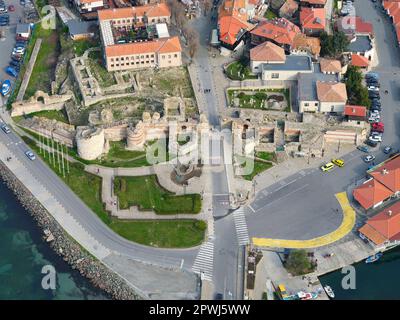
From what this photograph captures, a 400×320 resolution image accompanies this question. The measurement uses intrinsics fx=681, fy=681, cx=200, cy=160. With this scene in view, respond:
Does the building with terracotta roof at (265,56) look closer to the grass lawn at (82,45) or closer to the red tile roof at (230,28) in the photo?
the red tile roof at (230,28)

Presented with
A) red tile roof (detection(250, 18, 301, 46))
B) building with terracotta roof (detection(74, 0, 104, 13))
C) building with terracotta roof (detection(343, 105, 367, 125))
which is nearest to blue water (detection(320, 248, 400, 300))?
building with terracotta roof (detection(343, 105, 367, 125))

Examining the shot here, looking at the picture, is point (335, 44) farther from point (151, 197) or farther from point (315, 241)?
point (151, 197)

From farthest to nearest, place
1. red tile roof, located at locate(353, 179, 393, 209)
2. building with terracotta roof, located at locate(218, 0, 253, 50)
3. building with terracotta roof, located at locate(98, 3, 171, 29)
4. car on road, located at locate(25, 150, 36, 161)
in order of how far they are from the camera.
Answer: building with terracotta roof, located at locate(98, 3, 171, 29)
building with terracotta roof, located at locate(218, 0, 253, 50)
car on road, located at locate(25, 150, 36, 161)
red tile roof, located at locate(353, 179, 393, 209)

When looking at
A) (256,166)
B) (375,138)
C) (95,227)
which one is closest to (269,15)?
(375,138)

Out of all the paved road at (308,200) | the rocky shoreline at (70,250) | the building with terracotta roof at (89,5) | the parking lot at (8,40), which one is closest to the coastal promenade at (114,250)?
the rocky shoreline at (70,250)

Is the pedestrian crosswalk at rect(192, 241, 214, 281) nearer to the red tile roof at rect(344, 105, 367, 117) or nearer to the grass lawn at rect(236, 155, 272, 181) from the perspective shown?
the grass lawn at rect(236, 155, 272, 181)

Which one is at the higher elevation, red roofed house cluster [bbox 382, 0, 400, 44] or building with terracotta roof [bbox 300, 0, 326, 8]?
building with terracotta roof [bbox 300, 0, 326, 8]

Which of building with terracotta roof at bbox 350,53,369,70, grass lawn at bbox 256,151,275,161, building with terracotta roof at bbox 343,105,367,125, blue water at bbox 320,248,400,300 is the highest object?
building with terracotta roof at bbox 350,53,369,70

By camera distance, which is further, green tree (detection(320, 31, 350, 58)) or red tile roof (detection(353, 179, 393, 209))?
green tree (detection(320, 31, 350, 58))

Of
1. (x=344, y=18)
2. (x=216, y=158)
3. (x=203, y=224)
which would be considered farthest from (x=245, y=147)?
(x=344, y=18)
